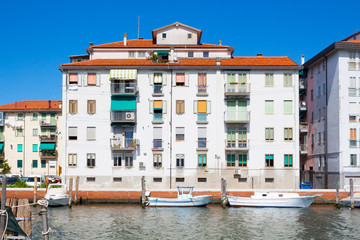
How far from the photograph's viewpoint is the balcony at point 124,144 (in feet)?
192

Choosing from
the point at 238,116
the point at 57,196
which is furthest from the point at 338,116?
the point at 57,196

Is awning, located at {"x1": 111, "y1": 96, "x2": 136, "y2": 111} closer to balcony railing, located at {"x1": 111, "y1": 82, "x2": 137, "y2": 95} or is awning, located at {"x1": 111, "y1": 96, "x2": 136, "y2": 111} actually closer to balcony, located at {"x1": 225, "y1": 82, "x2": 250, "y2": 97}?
balcony railing, located at {"x1": 111, "y1": 82, "x2": 137, "y2": 95}

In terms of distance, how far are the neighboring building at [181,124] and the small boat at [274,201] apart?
1038cm

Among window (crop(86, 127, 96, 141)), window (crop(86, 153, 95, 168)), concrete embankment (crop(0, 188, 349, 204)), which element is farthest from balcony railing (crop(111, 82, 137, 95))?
concrete embankment (crop(0, 188, 349, 204))

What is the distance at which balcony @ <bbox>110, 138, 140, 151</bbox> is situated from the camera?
2306 inches

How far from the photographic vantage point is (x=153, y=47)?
6562 centimetres

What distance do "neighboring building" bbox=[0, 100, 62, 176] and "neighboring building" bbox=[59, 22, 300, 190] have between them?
28.5 metres

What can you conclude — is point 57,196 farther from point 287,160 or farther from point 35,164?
point 35,164

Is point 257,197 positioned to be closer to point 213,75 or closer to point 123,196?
point 123,196

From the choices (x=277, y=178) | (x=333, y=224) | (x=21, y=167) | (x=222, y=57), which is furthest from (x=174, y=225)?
(x=21, y=167)

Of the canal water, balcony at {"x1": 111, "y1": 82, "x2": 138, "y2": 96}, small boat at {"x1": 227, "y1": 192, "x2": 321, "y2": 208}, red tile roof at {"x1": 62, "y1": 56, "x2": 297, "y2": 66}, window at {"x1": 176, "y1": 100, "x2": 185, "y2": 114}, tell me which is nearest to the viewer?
the canal water

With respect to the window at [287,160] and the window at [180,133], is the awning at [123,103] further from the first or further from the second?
the window at [287,160]

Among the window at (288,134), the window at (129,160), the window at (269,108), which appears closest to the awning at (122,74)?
the window at (129,160)

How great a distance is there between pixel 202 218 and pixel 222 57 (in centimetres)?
3022
